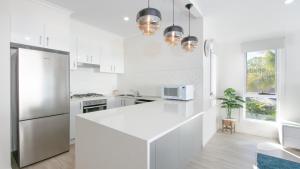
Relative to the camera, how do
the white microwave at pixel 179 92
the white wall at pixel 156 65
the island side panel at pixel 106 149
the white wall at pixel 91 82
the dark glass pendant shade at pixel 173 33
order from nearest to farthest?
the island side panel at pixel 106 149 < the dark glass pendant shade at pixel 173 33 < the white microwave at pixel 179 92 < the white wall at pixel 156 65 < the white wall at pixel 91 82

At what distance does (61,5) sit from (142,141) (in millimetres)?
2781

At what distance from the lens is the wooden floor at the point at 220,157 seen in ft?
7.26

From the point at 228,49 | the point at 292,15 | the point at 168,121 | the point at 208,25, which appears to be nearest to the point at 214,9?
the point at 208,25

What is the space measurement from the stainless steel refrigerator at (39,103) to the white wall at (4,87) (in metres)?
0.10

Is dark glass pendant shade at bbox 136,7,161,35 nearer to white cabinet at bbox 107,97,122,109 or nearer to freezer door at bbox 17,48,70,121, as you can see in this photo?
freezer door at bbox 17,48,70,121

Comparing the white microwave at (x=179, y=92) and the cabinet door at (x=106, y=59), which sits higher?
the cabinet door at (x=106, y=59)

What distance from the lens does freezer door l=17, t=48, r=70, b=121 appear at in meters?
2.09

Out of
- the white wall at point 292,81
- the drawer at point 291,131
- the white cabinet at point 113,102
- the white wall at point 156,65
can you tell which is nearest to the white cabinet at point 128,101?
the white cabinet at point 113,102

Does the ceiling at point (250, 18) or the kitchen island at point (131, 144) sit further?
the ceiling at point (250, 18)

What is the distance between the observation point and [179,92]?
2.73m

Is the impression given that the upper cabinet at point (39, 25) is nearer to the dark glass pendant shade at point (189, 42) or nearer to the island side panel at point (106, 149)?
the island side panel at point (106, 149)

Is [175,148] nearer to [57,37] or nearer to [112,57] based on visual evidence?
[57,37]

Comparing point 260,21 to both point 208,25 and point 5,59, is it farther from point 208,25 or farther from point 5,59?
point 5,59

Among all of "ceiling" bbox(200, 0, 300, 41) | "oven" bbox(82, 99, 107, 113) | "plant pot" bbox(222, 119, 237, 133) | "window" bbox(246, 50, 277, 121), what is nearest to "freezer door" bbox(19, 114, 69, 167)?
"oven" bbox(82, 99, 107, 113)
